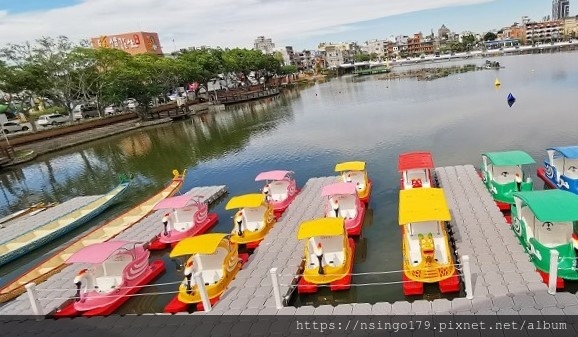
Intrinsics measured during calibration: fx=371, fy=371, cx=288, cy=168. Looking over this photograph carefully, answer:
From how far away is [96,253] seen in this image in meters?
14.1

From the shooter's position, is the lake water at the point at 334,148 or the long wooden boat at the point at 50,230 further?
the long wooden boat at the point at 50,230

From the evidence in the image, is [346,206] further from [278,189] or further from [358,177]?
[278,189]

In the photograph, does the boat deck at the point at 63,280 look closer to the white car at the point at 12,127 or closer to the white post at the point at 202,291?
the white post at the point at 202,291

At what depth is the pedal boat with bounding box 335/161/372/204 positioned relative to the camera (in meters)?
21.5

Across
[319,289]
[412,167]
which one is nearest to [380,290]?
[319,289]

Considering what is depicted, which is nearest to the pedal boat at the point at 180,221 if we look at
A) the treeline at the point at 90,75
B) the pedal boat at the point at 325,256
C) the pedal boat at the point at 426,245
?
the pedal boat at the point at 325,256

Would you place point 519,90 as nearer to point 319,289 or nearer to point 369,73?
point 319,289

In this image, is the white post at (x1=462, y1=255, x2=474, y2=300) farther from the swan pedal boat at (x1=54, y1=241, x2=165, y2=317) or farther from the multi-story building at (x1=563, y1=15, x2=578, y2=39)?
the multi-story building at (x1=563, y1=15, x2=578, y2=39)

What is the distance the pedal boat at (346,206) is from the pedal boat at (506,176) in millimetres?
6614

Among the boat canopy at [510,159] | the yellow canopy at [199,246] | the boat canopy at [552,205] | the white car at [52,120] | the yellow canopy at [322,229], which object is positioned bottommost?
the boat canopy at [510,159]

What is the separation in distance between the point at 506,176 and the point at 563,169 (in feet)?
9.11

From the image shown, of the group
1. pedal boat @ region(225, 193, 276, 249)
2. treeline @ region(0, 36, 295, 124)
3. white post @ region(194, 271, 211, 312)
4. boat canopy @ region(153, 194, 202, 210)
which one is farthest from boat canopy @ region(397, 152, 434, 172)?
treeline @ region(0, 36, 295, 124)

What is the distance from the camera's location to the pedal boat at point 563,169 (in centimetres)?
1731

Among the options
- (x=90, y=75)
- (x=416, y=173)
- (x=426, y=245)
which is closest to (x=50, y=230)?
(x=426, y=245)
